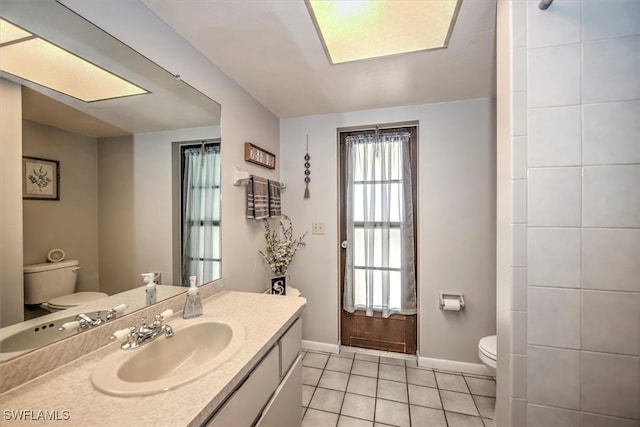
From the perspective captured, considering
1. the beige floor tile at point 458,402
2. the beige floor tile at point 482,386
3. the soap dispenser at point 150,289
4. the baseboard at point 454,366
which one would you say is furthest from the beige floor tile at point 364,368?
the soap dispenser at point 150,289

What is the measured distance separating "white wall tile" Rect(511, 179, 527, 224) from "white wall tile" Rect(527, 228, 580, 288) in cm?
5

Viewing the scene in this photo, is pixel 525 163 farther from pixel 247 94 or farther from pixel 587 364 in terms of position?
pixel 247 94

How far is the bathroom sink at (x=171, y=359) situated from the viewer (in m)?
0.70

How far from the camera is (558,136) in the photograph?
33.8 inches

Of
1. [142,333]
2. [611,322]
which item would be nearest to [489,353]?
[611,322]

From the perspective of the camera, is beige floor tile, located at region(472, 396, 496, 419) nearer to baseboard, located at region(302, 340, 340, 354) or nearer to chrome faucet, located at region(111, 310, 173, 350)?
baseboard, located at region(302, 340, 340, 354)

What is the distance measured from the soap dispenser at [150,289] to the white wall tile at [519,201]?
5.00 ft

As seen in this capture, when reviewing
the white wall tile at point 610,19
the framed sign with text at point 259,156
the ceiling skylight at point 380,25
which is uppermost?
the ceiling skylight at point 380,25

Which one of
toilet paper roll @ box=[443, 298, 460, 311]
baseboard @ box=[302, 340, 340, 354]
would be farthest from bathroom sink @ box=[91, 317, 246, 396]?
toilet paper roll @ box=[443, 298, 460, 311]

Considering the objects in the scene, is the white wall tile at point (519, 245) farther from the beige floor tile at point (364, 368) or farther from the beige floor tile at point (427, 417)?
the beige floor tile at point (364, 368)

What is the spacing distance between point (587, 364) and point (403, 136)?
5.98 feet

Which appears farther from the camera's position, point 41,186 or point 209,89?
point 209,89

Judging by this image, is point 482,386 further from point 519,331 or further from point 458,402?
point 519,331

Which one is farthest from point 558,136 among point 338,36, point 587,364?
point 338,36
